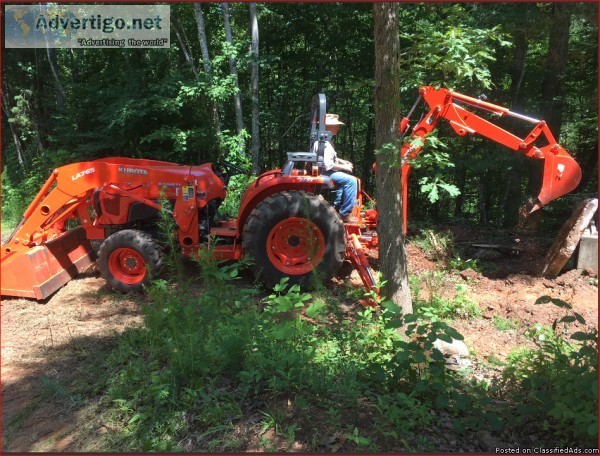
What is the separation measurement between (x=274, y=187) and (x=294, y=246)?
2.48 ft

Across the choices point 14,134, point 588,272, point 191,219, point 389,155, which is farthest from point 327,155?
point 14,134

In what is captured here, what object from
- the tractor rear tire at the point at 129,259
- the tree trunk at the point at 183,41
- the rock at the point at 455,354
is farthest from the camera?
the tree trunk at the point at 183,41

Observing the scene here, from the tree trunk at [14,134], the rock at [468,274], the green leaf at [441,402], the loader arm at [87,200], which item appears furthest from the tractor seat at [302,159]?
the tree trunk at [14,134]

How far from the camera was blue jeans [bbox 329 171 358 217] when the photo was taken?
538 cm

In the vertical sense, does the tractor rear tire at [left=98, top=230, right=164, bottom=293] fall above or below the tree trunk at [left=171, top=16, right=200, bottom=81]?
below

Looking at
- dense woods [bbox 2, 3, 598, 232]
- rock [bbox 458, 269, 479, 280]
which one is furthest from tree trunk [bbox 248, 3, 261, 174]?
rock [bbox 458, 269, 479, 280]

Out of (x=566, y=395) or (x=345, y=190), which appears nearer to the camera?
(x=566, y=395)

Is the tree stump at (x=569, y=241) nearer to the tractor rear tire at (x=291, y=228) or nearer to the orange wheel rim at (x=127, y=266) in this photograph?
the tractor rear tire at (x=291, y=228)

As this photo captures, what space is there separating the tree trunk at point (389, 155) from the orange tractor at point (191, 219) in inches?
21.2

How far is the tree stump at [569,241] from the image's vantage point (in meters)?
5.69

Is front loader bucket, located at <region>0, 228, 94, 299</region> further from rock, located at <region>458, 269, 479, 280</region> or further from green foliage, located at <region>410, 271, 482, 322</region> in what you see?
rock, located at <region>458, 269, 479, 280</region>

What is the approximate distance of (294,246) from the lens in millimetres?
5133

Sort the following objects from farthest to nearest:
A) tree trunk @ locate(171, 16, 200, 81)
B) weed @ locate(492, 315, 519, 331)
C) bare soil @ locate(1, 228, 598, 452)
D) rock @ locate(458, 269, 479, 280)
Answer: tree trunk @ locate(171, 16, 200, 81) < rock @ locate(458, 269, 479, 280) < weed @ locate(492, 315, 519, 331) < bare soil @ locate(1, 228, 598, 452)

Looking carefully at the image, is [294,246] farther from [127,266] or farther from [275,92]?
[275,92]
